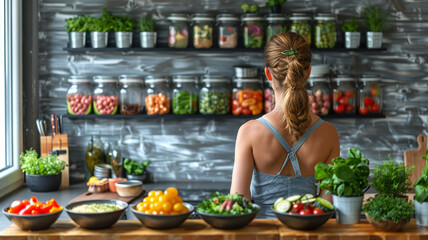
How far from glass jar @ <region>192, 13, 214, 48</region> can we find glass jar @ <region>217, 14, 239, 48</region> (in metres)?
0.07

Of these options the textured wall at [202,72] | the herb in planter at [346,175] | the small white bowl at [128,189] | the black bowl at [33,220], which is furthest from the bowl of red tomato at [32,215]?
the textured wall at [202,72]

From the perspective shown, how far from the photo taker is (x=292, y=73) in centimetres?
236

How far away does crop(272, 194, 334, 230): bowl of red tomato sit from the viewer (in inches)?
79.0

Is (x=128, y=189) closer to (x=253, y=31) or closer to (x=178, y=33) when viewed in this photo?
(x=178, y=33)

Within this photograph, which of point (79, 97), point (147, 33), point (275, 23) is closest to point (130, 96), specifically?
point (79, 97)

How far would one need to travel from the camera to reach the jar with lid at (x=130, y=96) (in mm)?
4125

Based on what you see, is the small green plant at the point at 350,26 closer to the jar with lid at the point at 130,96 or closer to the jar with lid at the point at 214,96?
the jar with lid at the point at 214,96

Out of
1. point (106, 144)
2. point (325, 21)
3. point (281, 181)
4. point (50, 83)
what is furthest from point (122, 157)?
point (281, 181)

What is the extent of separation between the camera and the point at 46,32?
4281mm

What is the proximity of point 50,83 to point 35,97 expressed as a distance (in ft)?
0.49

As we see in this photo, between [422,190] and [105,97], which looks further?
[105,97]

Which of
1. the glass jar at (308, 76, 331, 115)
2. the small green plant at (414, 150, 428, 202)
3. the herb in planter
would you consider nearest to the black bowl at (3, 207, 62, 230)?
the herb in planter

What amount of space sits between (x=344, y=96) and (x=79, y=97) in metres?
1.84

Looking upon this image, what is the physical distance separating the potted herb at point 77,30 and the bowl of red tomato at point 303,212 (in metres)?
2.47
